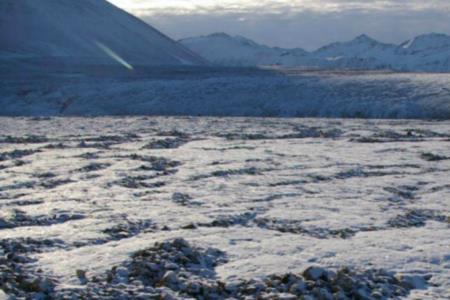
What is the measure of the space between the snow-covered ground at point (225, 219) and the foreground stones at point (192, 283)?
0.03 m

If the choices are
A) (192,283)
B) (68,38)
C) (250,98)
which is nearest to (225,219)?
(192,283)

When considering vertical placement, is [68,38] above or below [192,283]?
above

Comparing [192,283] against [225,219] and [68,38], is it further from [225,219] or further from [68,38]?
[68,38]

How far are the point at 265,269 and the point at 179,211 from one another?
4.43m

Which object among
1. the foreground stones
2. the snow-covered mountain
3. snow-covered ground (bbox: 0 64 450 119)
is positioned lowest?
the foreground stones

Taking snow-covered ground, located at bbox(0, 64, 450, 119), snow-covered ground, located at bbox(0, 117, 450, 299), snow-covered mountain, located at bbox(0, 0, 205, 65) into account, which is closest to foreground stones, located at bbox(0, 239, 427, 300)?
snow-covered ground, located at bbox(0, 117, 450, 299)

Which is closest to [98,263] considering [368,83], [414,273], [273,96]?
[414,273]

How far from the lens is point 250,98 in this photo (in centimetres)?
5250

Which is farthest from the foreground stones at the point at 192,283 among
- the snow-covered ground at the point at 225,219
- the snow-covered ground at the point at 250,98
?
the snow-covered ground at the point at 250,98

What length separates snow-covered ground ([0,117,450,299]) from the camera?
10172 millimetres

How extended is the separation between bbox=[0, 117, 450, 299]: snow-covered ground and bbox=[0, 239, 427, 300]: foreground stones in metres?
0.03

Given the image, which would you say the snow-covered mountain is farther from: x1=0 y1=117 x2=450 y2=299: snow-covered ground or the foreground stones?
the foreground stones

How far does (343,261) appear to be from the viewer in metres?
10.9

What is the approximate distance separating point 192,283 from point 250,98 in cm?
4301
